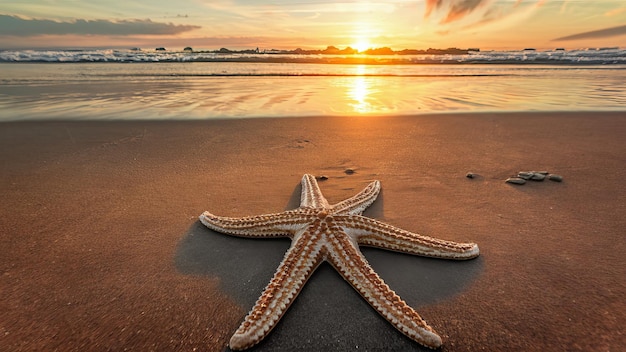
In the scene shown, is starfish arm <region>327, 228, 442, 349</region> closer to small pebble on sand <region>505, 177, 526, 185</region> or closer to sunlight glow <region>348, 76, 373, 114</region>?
small pebble on sand <region>505, 177, 526, 185</region>

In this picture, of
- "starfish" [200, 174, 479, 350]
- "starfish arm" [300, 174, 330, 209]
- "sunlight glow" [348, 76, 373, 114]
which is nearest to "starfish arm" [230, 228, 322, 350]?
"starfish" [200, 174, 479, 350]

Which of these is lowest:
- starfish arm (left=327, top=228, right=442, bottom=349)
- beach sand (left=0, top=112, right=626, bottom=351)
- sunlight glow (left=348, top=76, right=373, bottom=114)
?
beach sand (left=0, top=112, right=626, bottom=351)

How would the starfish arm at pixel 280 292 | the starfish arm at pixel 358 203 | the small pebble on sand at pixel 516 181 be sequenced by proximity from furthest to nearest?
the small pebble on sand at pixel 516 181, the starfish arm at pixel 358 203, the starfish arm at pixel 280 292

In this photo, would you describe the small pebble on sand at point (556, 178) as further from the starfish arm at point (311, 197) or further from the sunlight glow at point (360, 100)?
the sunlight glow at point (360, 100)

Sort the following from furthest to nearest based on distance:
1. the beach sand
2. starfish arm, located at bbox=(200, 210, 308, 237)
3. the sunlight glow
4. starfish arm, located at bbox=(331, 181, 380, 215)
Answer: the sunlight glow → starfish arm, located at bbox=(331, 181, 380, 215) → starfish arm, located at bbox=(200, 210, 308, 237) → the beach sand

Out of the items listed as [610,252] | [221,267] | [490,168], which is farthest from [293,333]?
[490,168]

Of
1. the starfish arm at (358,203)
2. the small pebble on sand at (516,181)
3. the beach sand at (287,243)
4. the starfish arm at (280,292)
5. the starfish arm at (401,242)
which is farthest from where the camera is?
the small pebble on sand at (516,181)

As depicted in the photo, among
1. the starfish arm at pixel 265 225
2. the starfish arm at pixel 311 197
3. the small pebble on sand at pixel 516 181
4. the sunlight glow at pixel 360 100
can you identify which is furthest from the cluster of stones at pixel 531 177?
the sunlight glow at pixel 360 100

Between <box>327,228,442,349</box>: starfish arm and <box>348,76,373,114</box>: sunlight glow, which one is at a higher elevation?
<box>327,228,442,349</box>: starfish arm

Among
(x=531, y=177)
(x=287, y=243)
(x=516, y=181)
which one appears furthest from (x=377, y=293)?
(x=531, y=177)
